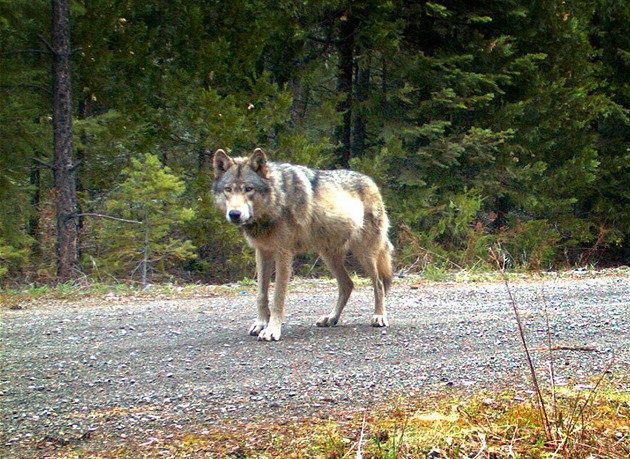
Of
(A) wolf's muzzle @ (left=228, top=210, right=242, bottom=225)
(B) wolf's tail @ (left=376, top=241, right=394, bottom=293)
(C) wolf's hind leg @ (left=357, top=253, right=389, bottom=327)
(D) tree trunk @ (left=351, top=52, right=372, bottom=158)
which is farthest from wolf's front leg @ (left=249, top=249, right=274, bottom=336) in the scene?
(D) tree trunk @ (left=351, top=52, right=372, bottom=158)

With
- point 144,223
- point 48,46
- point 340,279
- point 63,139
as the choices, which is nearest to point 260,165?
point 340,279

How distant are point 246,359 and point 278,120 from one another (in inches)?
340

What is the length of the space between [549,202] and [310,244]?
11.6 metres

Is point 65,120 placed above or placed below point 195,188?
above

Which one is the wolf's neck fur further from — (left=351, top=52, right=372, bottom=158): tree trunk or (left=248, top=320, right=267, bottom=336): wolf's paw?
(left=351, top=52, right=372, bottom=158): tree trunk

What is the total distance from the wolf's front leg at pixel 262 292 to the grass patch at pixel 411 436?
2.53m

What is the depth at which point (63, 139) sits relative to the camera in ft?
36.4

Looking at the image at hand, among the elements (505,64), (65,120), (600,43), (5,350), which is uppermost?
(600,43)

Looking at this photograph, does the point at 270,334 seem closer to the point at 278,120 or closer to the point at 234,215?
the point at 234,215

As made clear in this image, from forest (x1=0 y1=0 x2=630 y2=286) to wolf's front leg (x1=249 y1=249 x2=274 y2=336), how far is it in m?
4.44

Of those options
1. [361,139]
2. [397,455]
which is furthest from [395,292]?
[361,139]

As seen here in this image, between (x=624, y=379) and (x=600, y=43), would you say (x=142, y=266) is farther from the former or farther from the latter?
(x=600, y=43)

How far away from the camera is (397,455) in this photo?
305 centimetres

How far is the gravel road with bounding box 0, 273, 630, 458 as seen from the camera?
3.80m
